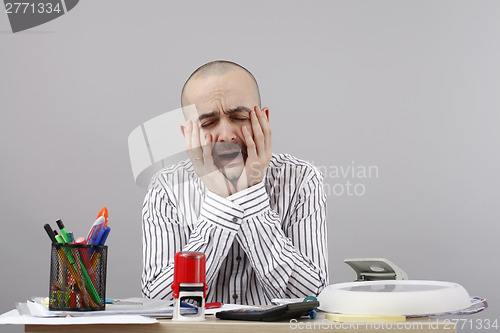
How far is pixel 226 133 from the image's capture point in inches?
58.1

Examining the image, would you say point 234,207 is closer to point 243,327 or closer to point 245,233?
point 245,233

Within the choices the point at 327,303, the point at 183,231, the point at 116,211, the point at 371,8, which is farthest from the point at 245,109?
the point at 371,8

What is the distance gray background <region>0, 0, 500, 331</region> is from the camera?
2355 millimetres

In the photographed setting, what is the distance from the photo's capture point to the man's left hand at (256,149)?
1378 mm

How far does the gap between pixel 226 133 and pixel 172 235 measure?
301mm

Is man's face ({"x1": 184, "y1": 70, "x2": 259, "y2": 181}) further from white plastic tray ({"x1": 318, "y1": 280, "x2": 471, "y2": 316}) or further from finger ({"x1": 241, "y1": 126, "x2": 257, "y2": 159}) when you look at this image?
white plastic tray ({"x1": 318, "y1": 280, "x2": 471, "y2": 316})

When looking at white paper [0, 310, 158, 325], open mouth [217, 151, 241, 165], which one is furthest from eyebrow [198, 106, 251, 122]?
white paper [0, 310, 158, 325]

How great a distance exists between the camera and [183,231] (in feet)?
5.02

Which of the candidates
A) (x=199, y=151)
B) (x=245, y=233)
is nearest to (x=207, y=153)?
(x=199, y=151)

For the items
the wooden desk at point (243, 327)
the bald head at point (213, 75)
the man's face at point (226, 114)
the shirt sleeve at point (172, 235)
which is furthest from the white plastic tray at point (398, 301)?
the bald head at point (213, 75)

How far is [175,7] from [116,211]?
2.92ft

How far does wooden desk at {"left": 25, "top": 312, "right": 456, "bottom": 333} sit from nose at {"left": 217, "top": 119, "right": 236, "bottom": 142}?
29.8 inches

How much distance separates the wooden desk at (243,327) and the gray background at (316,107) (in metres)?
1.60

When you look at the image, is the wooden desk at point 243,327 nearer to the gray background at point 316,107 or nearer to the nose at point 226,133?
the nose at point 226,133
